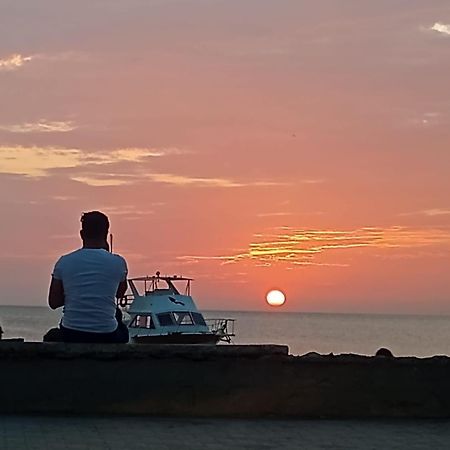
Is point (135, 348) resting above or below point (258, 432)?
above

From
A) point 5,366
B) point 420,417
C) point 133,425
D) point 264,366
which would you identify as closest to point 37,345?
point 5,366

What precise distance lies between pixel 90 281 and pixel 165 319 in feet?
151

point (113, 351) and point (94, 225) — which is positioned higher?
point (94, 225)

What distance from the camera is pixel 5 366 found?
1046 cm

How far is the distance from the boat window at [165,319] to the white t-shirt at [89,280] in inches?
1789

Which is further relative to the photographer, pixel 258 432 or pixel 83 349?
pixel 83 349

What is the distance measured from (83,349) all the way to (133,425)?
0.96m

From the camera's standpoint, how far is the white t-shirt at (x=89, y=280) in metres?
10.1

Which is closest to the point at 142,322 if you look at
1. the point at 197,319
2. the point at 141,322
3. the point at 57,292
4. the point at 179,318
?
the point at 141,322

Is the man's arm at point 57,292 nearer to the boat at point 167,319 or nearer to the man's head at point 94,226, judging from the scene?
the man's head at point 94,226

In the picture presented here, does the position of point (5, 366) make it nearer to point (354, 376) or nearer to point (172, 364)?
point (172, 364)

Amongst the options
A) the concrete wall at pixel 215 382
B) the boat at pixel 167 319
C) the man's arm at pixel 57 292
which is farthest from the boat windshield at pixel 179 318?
the man's arm at pixel 57 292

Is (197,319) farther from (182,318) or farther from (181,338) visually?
(181,338)

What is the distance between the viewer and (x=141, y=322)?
56781mm
